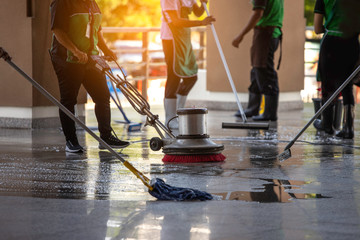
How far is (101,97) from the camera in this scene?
7.77 m

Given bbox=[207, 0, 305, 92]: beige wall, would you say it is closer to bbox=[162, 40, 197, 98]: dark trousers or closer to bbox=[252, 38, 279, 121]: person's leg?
bbox=[252, 38, 279, 121]: person's leg

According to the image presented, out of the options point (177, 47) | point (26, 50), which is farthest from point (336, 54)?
point (26, 50)

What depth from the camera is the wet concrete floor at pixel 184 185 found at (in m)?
4.23

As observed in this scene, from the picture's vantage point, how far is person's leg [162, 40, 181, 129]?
384 inches

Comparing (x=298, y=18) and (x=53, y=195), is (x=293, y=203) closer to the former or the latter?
(x=53, y=195)

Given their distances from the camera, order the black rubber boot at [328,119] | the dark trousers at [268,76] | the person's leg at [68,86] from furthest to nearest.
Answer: the dark trousers at [268,76], the black rubber boot at [328,119], the person's leg at [68,86]

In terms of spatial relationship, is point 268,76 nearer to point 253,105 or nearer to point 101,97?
point 253,105

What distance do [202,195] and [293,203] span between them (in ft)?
1.85

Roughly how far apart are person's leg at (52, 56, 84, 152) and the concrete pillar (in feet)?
8.74

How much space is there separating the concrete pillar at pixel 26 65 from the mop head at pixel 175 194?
5393 millimetres

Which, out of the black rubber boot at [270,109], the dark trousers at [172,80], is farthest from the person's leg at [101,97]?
the black rubber boot at [270,109]

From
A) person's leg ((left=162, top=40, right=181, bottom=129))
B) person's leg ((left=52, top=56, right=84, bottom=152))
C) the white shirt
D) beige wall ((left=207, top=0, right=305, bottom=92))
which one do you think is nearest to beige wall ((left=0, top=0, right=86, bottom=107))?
person's leg ((left=162, top=40, right=181, bottom=129))

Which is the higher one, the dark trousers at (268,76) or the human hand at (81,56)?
the human hand at (81,56)

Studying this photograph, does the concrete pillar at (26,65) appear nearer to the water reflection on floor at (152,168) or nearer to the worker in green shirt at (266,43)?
the water reflection on floor at (152,168)
